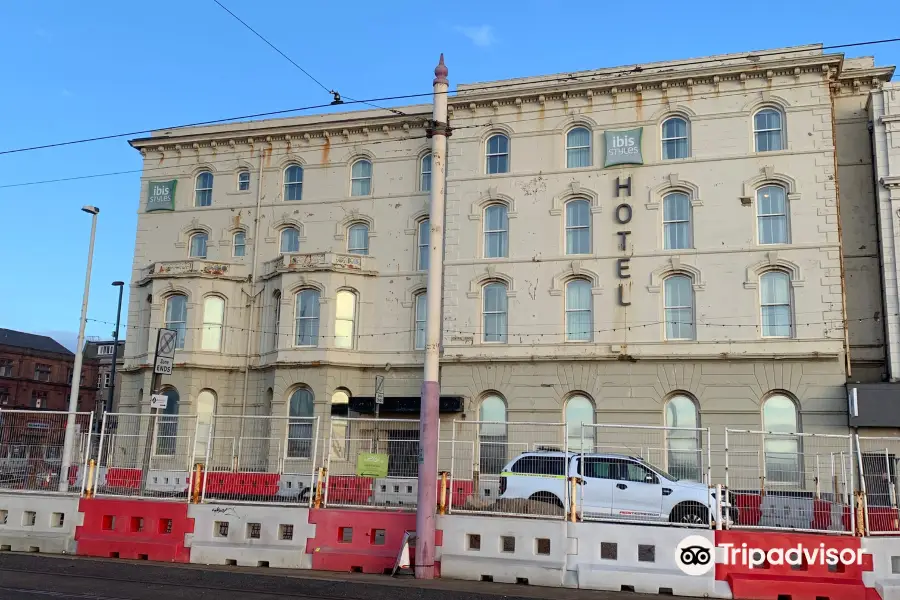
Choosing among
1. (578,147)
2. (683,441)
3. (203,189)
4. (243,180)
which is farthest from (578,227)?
(203,189)

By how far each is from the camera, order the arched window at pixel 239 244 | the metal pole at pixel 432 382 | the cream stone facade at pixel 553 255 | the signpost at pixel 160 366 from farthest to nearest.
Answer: the arched window at pixel 239 244
the cream stone facade at pixel 553 255
the signpost at pixel 160 366
the metal pole at pixel 432 382

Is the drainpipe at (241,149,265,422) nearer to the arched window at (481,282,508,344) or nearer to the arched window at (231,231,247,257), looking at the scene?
the arched window at (231,231,247,257)

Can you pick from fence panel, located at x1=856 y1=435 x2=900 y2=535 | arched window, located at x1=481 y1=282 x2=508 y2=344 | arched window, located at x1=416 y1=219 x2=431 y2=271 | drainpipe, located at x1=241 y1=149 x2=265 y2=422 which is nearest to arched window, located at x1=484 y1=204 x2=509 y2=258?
arched window, located at x1=481 y1=282 x2=508 y2=344

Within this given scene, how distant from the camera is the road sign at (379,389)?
27914 mm

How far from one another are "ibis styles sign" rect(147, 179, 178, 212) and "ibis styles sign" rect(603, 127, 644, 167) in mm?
18779

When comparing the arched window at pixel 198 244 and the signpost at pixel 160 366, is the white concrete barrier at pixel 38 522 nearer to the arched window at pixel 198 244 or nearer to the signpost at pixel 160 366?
the signpost at pixel 160 366

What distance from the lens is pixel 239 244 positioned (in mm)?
A: 35219

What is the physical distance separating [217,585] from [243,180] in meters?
24.6

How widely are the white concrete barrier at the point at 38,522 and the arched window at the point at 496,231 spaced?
17755 mm

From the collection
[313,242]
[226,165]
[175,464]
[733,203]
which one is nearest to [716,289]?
[733,203]

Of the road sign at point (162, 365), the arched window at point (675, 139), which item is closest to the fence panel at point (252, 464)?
the road sign at point (162, 365)

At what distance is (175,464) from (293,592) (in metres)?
5.99

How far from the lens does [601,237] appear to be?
29.6m

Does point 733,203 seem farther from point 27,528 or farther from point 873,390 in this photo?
point 27,528
